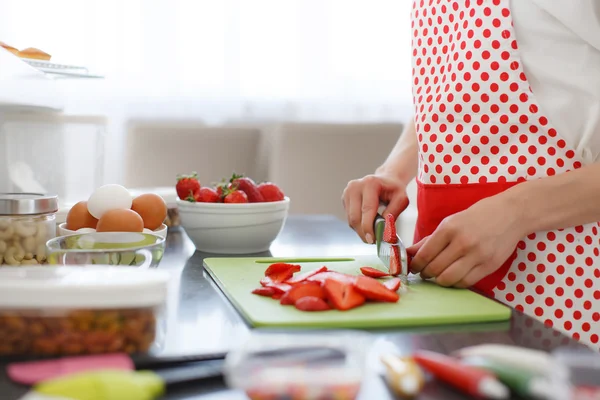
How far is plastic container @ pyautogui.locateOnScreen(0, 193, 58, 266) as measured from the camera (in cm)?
87

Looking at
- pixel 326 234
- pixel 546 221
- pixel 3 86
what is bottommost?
pixel 326 234

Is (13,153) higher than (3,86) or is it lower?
lower

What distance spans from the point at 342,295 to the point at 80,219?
530 mm

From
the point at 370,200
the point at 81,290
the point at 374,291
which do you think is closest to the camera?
the point at 81,290

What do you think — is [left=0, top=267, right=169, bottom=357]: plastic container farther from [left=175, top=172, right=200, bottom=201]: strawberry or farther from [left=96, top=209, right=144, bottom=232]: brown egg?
[left=175, top=172, right=200, bottom=201]: strawberry

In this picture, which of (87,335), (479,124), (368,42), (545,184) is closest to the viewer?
(87,335)

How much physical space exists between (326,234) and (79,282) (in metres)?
0.92

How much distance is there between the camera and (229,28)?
9.82ft

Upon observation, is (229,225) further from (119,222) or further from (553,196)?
(553,196)

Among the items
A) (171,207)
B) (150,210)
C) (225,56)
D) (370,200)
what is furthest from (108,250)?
(225,56)

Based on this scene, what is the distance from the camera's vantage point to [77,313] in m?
0.58

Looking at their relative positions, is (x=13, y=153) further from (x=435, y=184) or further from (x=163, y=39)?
(x=163, y=39)

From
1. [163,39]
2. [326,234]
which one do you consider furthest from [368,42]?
[326,234]

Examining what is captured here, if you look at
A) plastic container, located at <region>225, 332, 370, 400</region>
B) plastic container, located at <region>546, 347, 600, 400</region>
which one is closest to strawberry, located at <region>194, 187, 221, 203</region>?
plastic container, located at <region>225, 332, 370, 400</region>
